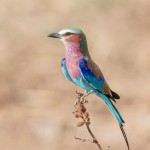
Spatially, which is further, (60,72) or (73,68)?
(60,72)

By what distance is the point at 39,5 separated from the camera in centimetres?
1339

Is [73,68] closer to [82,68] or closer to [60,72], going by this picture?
[82,68]

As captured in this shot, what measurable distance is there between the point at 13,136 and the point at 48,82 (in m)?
1.67

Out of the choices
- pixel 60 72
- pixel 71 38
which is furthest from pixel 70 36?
pixel 60 72

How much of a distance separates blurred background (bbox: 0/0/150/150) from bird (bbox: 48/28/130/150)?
4.05m

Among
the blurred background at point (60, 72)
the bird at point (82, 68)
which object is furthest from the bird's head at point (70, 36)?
the blurred background at point (60, 72)

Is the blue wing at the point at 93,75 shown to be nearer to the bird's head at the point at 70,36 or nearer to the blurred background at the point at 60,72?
the bird's head at the point at 70,36

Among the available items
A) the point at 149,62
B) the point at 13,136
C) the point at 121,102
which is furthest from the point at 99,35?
the point at 13,136

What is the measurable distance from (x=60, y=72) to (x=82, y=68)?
6.20 m

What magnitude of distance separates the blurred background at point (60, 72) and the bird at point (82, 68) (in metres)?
4.05

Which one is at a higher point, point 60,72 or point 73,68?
point 60,72

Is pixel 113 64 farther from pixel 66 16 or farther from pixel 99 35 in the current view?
pixel 66 16

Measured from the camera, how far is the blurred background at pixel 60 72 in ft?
30.9

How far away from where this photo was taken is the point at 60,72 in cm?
1105
